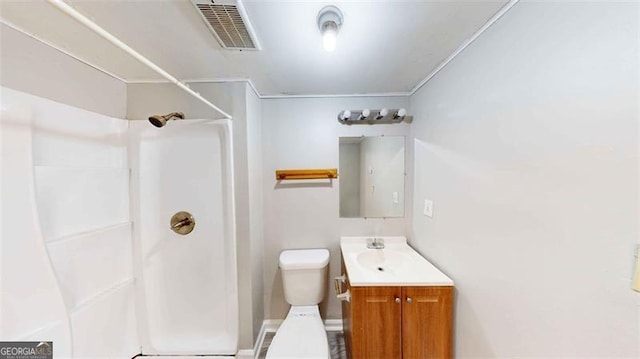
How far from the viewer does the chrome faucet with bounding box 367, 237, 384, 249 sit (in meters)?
1.97

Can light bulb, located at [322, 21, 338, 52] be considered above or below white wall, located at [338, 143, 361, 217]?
above

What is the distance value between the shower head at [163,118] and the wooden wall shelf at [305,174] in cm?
86

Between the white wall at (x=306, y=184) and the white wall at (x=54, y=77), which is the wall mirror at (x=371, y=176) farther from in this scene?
the white wall at (x=54, y=77)

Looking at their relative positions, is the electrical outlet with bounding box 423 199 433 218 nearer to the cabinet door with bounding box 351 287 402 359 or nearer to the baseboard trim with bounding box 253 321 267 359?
the cabinet door with bounding box 351 287 402 359

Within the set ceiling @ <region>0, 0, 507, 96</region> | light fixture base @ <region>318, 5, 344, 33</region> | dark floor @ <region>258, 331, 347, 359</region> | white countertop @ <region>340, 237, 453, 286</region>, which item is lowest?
dark floor @ <region>258, 331, 347, 359</region>

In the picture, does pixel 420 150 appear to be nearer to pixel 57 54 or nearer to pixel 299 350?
pixel 299 350

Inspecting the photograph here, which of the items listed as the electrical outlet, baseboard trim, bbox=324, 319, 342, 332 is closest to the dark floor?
baseboard trim, bbox=324, 319, 342, 332

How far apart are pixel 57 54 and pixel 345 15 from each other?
159cm

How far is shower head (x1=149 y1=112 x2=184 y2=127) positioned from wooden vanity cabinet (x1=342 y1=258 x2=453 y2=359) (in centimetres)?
159

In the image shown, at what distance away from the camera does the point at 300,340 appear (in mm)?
1482

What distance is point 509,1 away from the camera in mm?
935

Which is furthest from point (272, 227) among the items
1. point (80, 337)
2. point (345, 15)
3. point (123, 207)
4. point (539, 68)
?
point (539, 68)

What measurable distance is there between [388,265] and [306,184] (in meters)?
0.97

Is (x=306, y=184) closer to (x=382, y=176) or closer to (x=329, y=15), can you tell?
(x=382, y=176)
